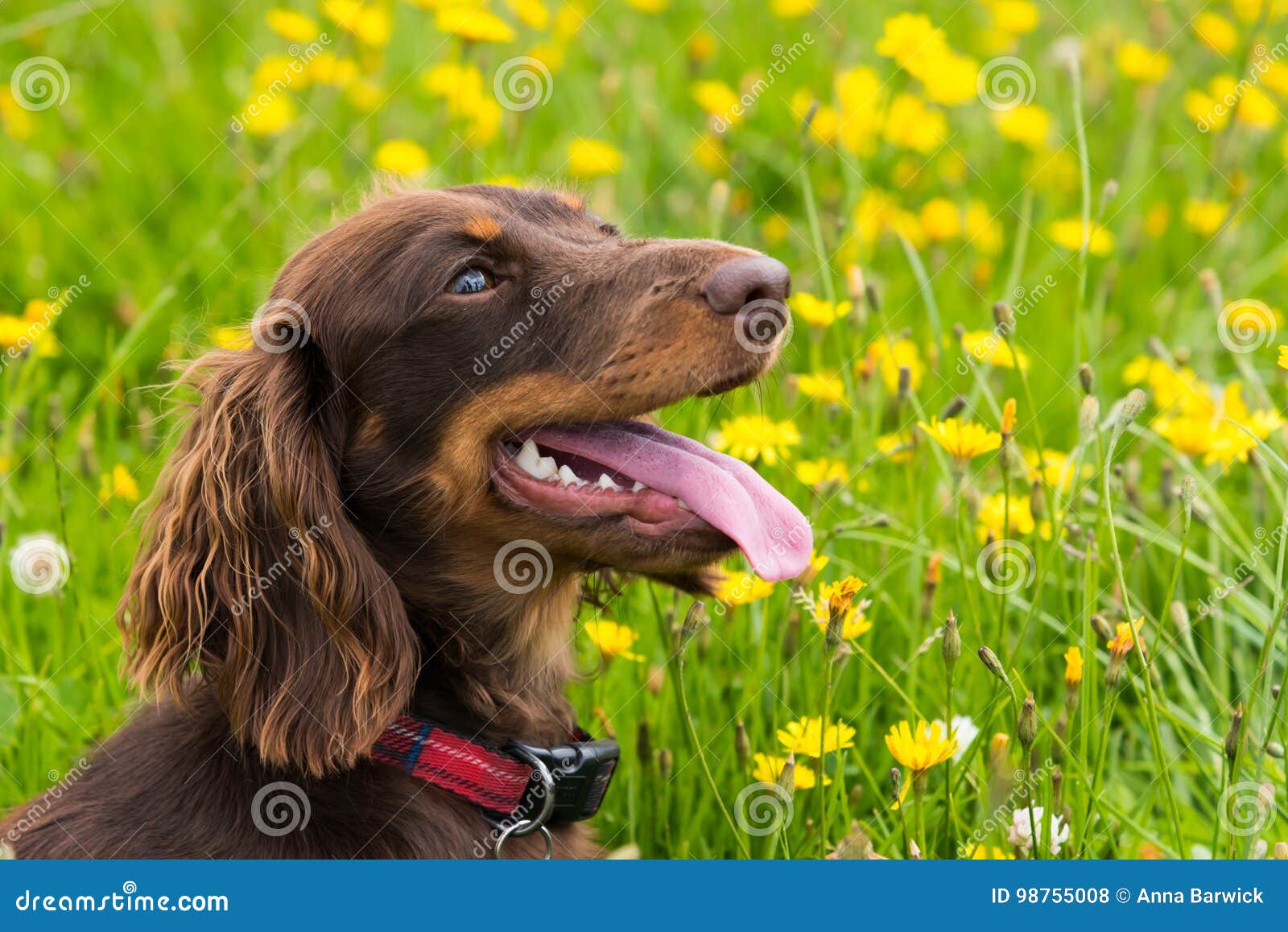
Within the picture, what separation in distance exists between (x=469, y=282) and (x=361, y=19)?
2.83 metres

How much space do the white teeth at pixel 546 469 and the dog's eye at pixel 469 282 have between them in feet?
1.14

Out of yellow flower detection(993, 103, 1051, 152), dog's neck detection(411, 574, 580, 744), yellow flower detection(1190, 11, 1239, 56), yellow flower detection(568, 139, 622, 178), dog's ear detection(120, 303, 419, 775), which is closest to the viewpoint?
dog's ear detection(120, 303, 419, 775)

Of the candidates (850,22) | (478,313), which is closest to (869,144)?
(850,22)

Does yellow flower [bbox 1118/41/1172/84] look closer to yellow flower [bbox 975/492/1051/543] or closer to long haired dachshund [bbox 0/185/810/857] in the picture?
yellow flower [bbox 975/492/1051/543]

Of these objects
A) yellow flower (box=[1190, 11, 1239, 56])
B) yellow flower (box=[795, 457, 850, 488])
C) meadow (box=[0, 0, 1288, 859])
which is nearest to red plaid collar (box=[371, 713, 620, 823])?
meadow (box=[0, 0, 1288, 859])

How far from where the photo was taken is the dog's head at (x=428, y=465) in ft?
8.29

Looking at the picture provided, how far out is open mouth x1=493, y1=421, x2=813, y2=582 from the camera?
2559 mm

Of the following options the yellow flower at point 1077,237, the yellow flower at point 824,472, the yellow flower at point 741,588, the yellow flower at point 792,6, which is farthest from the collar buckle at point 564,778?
the yellow flower at point 792,6

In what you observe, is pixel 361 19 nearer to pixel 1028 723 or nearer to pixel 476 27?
pixel 476 27

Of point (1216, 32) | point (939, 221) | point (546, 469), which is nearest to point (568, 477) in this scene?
point (546, 469)

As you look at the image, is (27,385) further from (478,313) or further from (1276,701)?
(1276,701)

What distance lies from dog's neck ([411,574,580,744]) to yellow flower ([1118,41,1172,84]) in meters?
3.44

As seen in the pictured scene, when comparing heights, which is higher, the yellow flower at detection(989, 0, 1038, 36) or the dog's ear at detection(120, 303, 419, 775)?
the yellow flower at detection(989, 0, 1038, 36)

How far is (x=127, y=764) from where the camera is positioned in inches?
102
